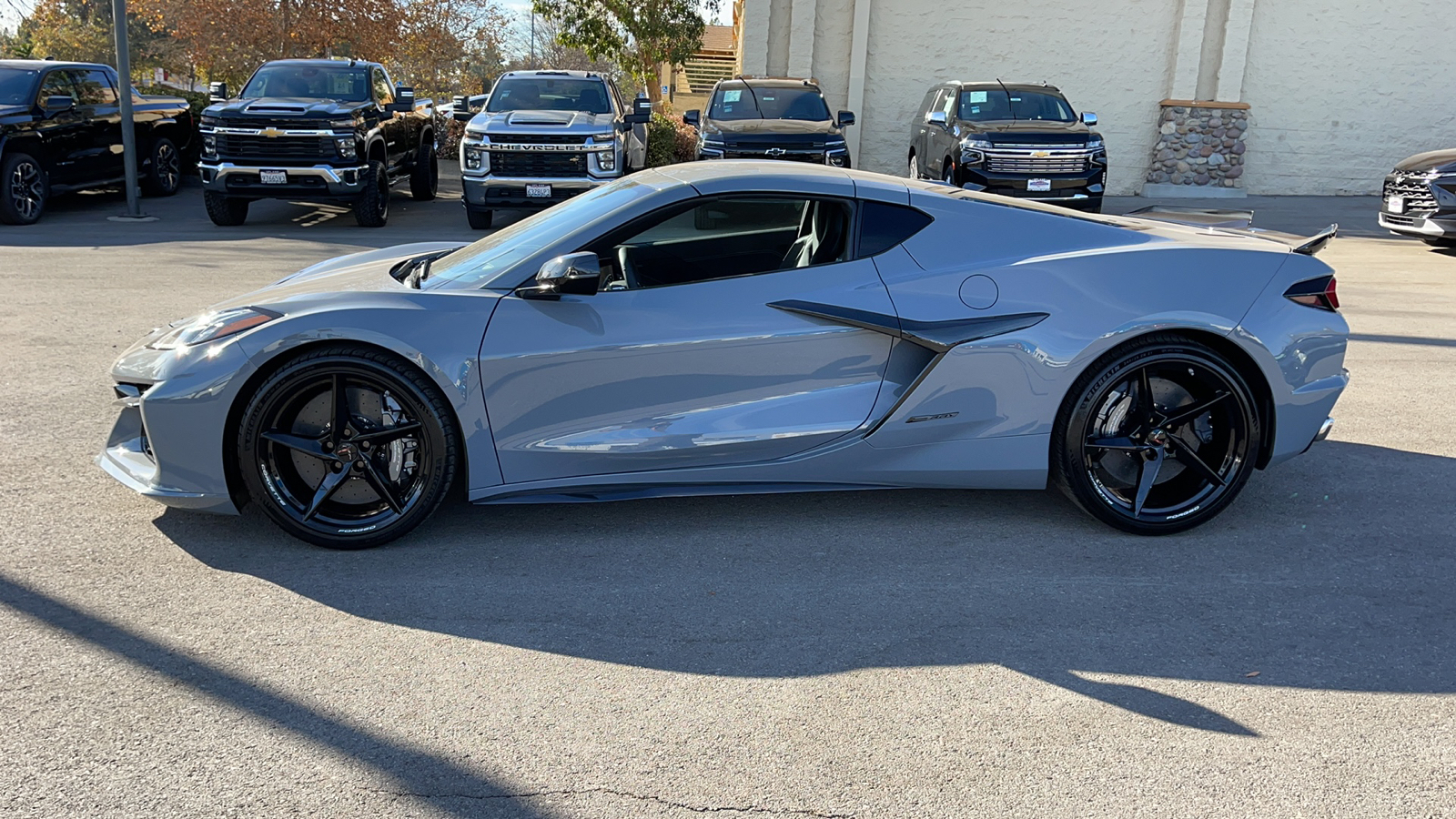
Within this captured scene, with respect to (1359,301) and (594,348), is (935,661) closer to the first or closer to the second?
(594,348)

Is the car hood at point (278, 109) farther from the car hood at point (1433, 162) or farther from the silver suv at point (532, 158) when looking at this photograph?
the car hood at point (1433, 162)

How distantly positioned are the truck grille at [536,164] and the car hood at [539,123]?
0.26 metres

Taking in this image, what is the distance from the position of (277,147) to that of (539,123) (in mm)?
3057

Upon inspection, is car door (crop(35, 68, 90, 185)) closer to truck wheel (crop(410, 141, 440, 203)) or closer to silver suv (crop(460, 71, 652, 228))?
truck wheel (crop(410, 141, 440, 203))

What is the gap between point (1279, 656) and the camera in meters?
3.65

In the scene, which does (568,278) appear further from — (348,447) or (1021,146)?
(1021,146)

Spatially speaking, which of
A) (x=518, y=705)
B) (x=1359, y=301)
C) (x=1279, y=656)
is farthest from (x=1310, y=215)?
(x=518, y=705)

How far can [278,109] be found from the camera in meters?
13.5

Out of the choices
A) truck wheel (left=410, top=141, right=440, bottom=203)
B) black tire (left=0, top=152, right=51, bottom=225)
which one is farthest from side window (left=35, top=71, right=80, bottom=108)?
truck wheel (left=410, top=141, right=440, bottom=203)

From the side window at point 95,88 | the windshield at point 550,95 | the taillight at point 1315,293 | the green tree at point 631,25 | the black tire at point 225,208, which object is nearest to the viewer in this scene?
the taillight at point 1315,293

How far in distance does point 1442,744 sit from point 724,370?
2.54 metres

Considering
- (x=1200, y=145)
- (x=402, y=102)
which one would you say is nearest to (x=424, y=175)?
(x=402, y=102)

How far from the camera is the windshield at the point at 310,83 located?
14.5 metres

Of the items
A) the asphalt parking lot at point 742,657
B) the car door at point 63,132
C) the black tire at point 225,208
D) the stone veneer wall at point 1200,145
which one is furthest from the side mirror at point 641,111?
the asphalt parking lot at point 742,657
